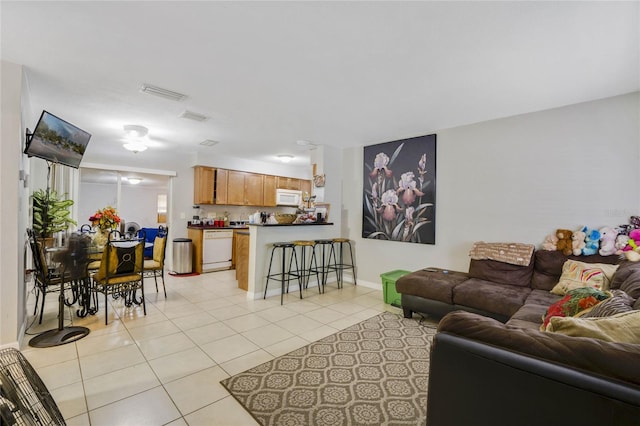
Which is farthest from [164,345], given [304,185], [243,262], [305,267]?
[304,185]

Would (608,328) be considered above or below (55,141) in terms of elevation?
below

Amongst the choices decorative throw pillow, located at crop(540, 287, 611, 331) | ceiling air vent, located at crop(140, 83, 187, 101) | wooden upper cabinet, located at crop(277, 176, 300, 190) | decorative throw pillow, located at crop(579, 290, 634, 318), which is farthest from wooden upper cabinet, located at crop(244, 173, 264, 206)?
decorative throw pillow, located at crop(579, 290, 634, 318)

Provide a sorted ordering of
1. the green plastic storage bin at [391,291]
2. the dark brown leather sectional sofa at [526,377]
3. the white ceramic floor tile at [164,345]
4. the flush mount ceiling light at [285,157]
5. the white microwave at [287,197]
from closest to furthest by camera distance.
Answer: the dark brown leather sectional sofa at [526,377] → the white ceramic floor tile at [164,345] → the green plastic storage bin at [391,291] → the flush mount ceiling light at [285,157] → the white microwave at [287,197]

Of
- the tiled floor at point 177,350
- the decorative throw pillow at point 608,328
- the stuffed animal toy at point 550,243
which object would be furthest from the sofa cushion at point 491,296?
the decorative throw pillow at point 608,328

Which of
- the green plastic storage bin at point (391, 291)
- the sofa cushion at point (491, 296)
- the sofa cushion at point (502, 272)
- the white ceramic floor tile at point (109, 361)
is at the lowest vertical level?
the white ceramic floor tile at point (109, 361)

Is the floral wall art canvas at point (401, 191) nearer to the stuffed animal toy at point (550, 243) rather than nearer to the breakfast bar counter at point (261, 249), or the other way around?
the stuffed animal toy at point (550, 243)

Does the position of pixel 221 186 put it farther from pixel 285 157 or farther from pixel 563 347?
pixel 563 347

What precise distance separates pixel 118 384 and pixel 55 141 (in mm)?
2544

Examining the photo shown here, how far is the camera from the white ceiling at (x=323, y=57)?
1.83 m

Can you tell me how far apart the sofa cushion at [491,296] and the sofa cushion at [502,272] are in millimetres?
92

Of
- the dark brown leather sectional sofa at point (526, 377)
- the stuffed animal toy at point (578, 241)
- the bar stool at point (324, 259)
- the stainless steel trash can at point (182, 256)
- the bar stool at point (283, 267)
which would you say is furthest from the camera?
the stainless steel trash can at point (182, 256)

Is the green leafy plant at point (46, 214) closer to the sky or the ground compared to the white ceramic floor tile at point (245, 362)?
closer to the sky

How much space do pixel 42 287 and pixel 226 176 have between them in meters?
3.91

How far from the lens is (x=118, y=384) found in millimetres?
2092
